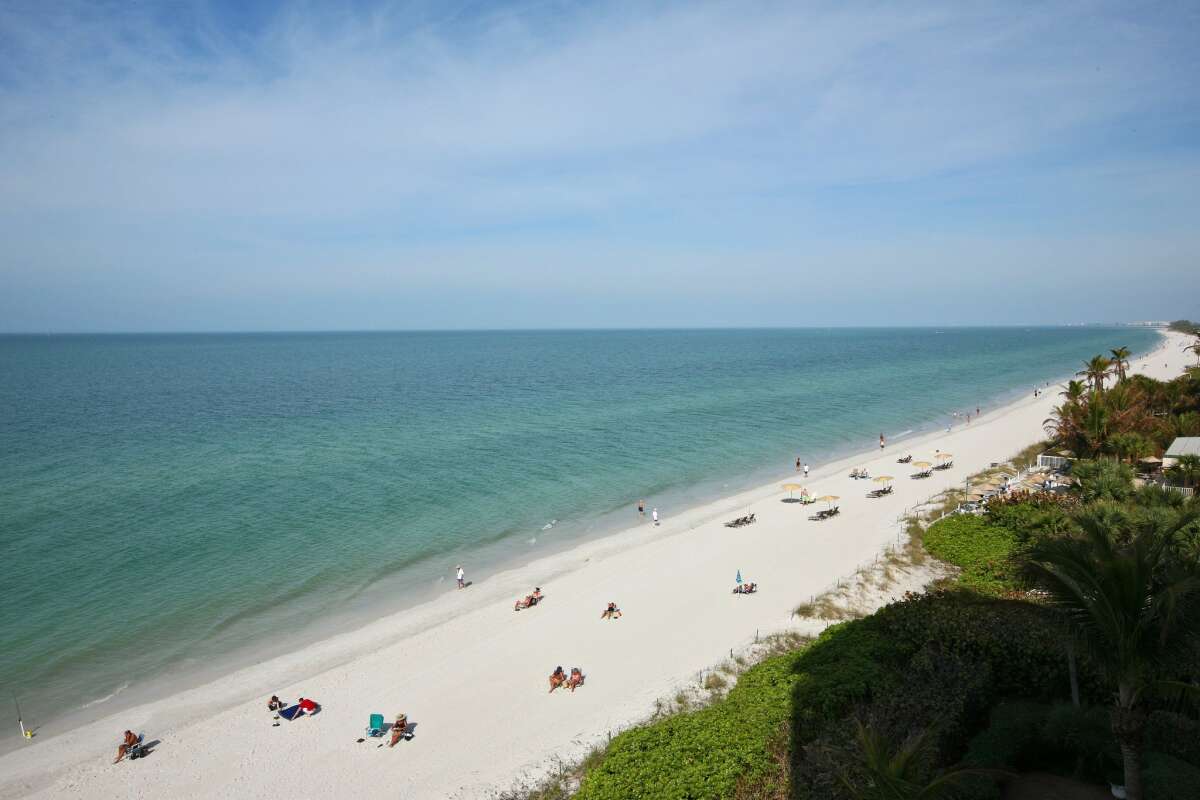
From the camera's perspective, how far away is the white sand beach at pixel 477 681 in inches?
619

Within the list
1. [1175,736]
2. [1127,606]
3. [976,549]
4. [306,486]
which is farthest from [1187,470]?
[306,486]

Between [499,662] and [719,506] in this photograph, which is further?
[719,506]

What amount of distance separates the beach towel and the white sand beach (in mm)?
403

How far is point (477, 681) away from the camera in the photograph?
1931cm

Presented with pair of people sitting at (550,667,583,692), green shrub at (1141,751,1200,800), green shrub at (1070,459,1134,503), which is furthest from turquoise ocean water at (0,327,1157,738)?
green shrub at (1141,751,1200,800)

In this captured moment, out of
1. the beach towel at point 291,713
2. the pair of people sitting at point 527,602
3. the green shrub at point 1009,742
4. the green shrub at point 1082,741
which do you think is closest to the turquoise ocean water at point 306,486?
the pair of people sitting at point 527,602

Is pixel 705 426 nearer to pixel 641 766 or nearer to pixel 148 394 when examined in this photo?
pixel 641 766

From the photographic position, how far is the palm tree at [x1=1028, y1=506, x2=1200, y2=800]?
7.36m

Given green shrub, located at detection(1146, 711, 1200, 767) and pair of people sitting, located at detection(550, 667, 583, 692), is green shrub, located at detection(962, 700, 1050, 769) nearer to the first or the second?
green shrub, located at detection(1146, 711, 1200, 767)

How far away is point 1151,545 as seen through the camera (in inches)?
311

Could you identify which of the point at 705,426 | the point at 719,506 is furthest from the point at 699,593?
the point at 705,426

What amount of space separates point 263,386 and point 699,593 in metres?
88.7

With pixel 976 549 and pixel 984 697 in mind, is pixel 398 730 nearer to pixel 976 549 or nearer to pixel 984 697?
pixel 984 697

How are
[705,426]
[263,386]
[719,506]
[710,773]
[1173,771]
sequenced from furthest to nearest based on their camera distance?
[263,386] → [705,426] → [719,506] → [710,773] → [1173,771]
